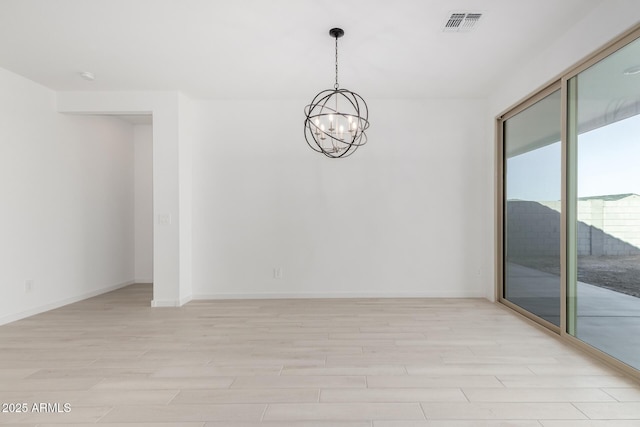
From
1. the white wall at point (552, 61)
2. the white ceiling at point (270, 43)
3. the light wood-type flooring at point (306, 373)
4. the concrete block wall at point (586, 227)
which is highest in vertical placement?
the white ceiling at point (270, 43)

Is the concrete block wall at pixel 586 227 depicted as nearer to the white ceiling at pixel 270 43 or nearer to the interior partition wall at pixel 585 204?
the interior partition wall at pixel 585 204

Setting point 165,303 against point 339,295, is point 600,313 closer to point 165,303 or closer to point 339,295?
point 339,295

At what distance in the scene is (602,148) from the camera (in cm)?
270

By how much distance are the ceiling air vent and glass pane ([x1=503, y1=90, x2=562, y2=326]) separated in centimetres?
116

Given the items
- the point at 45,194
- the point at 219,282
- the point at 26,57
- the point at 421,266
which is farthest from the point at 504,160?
the point at 45,194

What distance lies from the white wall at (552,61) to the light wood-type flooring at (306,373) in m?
1.41

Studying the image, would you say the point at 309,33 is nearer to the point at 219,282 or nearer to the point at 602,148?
the point at 602,148

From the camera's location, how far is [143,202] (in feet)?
20.3

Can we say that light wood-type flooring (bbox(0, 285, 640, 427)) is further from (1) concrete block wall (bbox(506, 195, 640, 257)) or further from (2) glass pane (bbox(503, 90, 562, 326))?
(1) concrete block wall (bbox(506, 195, 640, 257))

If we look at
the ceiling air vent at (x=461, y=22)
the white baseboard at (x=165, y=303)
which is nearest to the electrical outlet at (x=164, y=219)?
the white baseboard at (x=165, y=303)

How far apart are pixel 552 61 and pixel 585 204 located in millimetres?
1425

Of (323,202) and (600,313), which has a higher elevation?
(323,202)

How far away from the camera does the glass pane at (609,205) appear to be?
2428 millimetres

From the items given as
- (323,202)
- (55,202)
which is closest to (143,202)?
(55,202)
